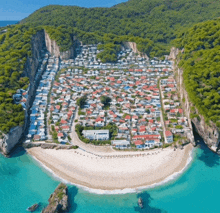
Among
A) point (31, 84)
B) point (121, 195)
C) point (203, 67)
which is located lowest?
point (121, 195)

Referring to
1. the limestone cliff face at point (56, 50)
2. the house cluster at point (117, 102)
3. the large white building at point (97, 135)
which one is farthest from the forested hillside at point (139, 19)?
the large white building at point (97, 135)

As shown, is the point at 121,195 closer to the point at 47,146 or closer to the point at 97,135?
the point at 97,135

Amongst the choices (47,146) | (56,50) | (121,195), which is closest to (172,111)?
(121,195)

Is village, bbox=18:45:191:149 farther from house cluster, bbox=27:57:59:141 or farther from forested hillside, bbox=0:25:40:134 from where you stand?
forested hillside, bbox=0:25:40:134

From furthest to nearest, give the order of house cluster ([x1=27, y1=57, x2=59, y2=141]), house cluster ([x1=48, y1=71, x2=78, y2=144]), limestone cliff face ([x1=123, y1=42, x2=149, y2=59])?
limestone cliff face ([x1=123, y1=42, x2=149, y2=59]), house cluster ([x1=48, y1=71, x2=78, y2=144]), house cluster ([x1=27, y1=57, x2=59, y2=141])

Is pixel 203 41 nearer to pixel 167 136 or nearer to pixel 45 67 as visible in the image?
pixel 167 136

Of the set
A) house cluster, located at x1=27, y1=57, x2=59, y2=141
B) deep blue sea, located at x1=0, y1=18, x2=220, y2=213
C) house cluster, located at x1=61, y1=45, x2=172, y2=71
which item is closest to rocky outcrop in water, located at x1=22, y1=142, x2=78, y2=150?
house cluster, located at x1=27, y1=57, x2=59, y2=141
